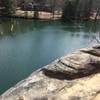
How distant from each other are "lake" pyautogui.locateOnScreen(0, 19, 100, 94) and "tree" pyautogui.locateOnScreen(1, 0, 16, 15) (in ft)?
9.88

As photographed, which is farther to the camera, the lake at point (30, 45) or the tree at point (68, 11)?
the tree at point (68, 11)

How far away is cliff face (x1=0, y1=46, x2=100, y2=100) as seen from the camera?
1021cm

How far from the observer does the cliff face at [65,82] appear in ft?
33.5

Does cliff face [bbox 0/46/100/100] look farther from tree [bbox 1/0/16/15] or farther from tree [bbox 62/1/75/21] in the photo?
tree [bbox 62/1/75/21]

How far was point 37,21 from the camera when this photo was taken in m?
62.5

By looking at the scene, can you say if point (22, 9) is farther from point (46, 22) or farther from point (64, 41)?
point (64, 41)

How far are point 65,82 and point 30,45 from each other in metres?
26.5

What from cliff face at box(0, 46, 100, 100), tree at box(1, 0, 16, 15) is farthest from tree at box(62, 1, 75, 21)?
cliff face at box(0, 46, 100, 100)

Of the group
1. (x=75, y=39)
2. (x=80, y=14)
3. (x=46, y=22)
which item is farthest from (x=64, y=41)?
(x=80, y=14)

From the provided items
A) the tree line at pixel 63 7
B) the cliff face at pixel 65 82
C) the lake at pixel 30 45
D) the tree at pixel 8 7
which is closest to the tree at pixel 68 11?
the tree line at pixel 63 7

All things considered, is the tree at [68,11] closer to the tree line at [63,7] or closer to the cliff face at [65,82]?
the tree line at [63,7]

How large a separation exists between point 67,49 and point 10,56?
8.72 m

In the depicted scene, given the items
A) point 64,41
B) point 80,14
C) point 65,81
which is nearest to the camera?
point 65,81

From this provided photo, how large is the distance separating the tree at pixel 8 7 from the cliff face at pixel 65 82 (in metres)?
51.8
